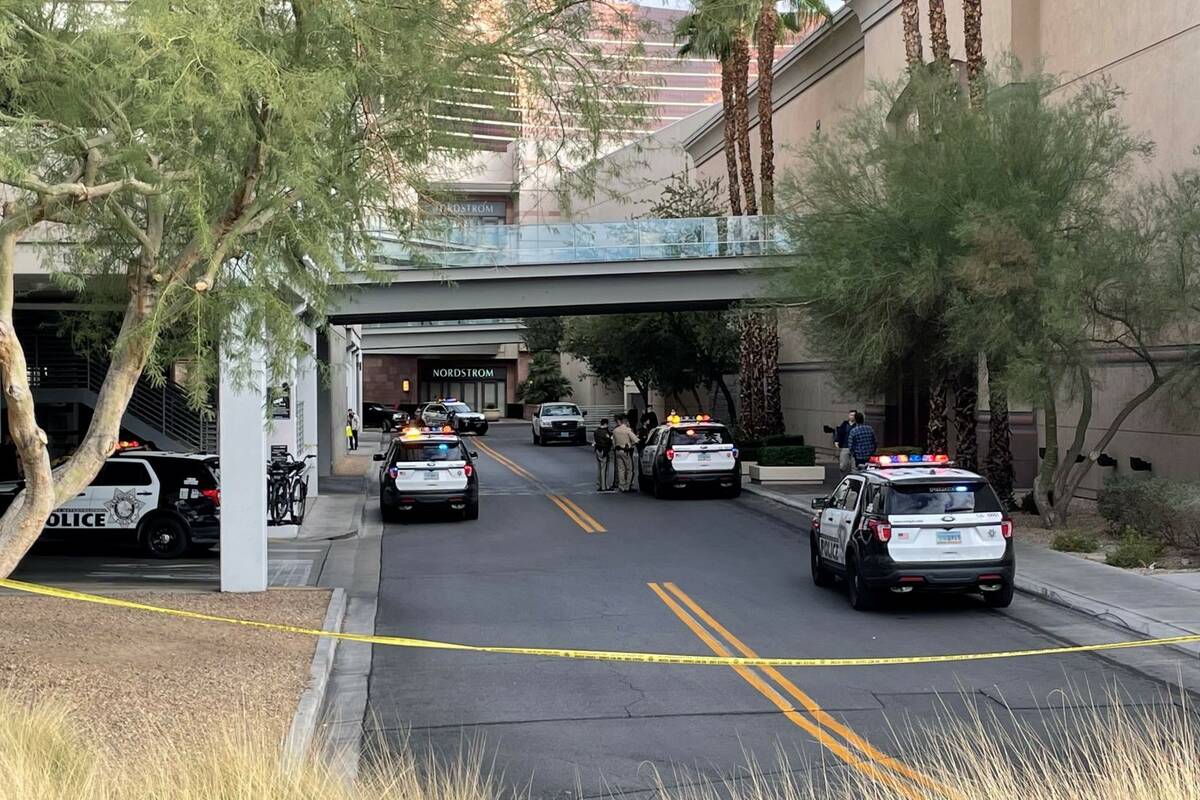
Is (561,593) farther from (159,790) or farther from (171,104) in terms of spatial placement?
(159,790)

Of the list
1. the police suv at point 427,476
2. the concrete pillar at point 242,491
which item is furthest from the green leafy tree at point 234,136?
the police suv at point 427,476

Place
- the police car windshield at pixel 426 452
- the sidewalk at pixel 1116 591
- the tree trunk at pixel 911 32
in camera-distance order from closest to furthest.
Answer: the sidewalk at pixel 1116 591 → the tree trunk at pixel 911 32 → the police car windshield at pixel 426 452

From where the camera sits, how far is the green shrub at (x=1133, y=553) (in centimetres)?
1633

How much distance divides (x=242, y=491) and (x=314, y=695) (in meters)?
5.88

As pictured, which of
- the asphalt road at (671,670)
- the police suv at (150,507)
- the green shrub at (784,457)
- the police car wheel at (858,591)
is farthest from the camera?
the green shrub at (784,457)

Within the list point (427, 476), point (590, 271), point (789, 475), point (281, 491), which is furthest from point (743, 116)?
point (281, 491)

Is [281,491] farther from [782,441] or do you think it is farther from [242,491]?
[782,441]

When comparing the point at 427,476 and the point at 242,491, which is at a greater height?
the point at 242,491

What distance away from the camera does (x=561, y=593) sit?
51.0 feet

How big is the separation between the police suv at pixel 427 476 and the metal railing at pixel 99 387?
6.82m

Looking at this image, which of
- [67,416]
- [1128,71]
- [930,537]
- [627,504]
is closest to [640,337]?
[627,504]

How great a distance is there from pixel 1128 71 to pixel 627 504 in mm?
12977

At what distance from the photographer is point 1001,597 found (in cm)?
1375

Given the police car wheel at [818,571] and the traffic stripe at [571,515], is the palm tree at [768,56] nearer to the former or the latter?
the traffic stripe at [571,515]
